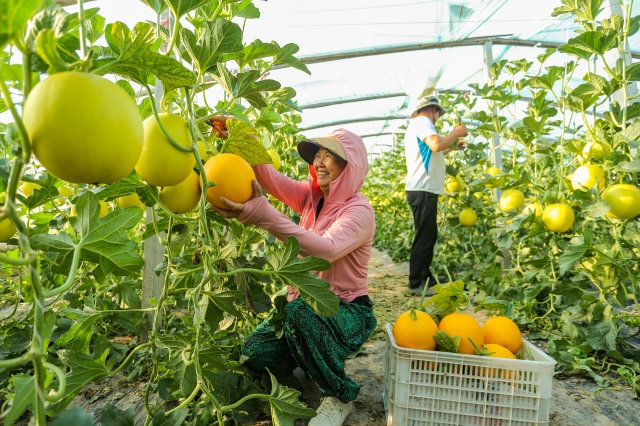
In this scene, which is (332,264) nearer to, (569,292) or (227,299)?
(227,299)

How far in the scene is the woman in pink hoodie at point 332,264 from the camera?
1.36 meters

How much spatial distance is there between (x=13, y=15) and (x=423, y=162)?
3.17 metres

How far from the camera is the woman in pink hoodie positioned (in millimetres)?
1363

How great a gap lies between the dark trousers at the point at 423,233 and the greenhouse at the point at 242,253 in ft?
1.26

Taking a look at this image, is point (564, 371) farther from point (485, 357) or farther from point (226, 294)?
point (226, 294)

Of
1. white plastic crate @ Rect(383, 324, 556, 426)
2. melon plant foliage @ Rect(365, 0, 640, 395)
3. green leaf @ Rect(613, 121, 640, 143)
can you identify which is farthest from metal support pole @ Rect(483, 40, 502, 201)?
white plastic crate @ Rect(383, 324, 556, 426)

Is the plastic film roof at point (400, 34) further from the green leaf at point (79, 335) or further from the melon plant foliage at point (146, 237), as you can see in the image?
the green leaf at point (79, 335)

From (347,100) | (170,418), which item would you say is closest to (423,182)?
(170,418)

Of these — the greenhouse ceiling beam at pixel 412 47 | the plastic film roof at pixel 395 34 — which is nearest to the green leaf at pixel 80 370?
the plastic film roof at pixel 395 34

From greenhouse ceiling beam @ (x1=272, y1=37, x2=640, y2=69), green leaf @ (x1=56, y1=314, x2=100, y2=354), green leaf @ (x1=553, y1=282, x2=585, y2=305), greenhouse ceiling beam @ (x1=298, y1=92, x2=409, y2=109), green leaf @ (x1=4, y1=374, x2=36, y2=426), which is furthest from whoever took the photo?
greenhouse ceiling beam @ (x1=298, y1=92, x2=409, y2=109)

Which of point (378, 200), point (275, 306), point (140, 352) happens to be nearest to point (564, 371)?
point (275, 306)

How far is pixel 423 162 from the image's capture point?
3369mm

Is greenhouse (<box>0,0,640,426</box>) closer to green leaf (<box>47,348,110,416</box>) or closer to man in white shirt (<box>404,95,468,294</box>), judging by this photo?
green leaf (<box>47,348,110,416</box>)

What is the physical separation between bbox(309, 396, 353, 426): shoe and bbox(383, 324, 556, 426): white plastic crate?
0.16 metres
